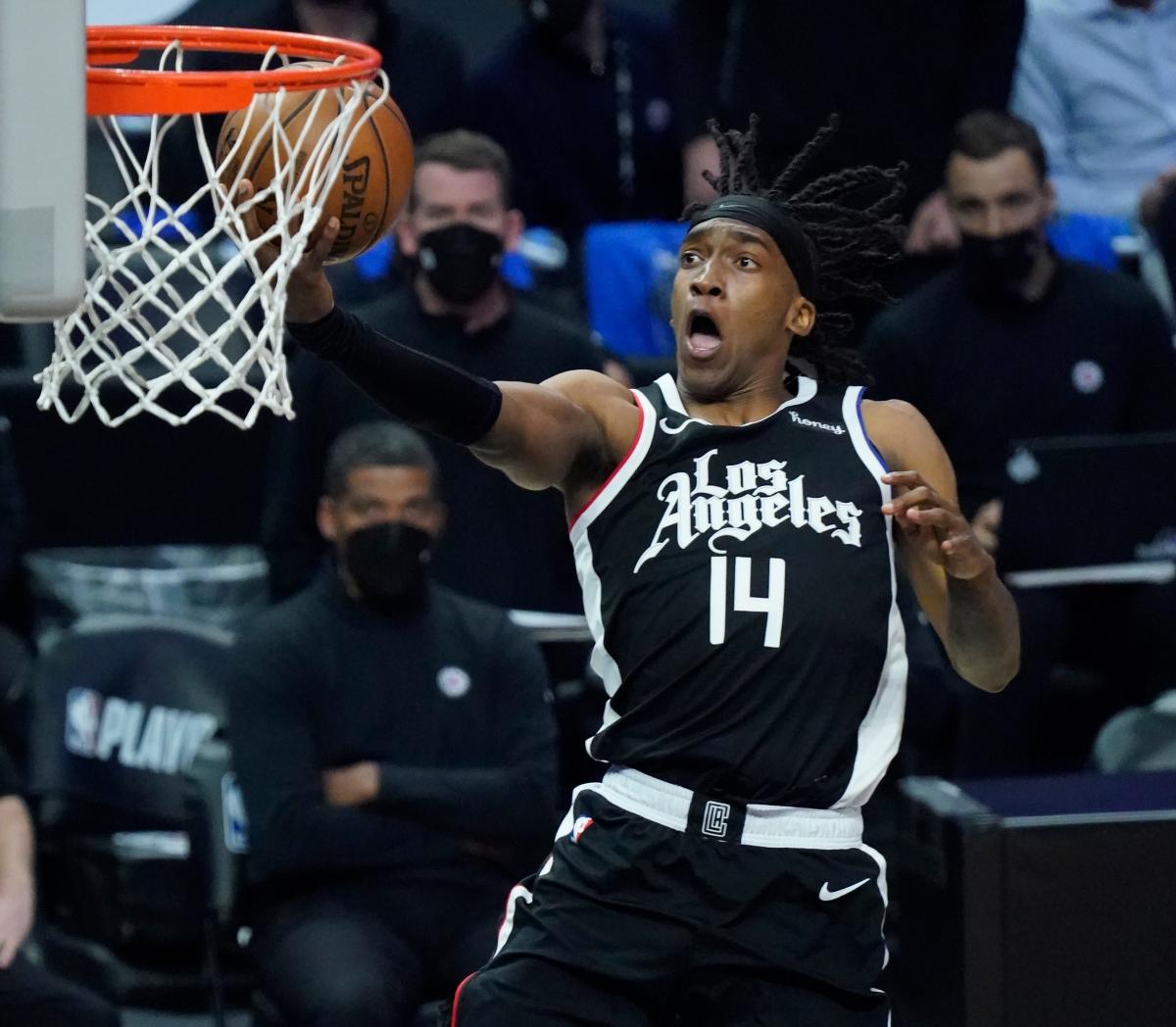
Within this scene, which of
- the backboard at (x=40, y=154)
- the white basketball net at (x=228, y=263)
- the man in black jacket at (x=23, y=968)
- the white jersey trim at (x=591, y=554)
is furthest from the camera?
the man in black jacket at (x=23, y=968)

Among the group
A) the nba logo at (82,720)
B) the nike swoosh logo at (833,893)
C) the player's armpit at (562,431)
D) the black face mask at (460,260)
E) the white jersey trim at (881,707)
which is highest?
the black face mask at (460,260)

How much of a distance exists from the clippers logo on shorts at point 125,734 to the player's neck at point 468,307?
1.25m

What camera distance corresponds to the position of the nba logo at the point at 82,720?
5.35m

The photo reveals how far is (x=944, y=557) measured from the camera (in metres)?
3.46

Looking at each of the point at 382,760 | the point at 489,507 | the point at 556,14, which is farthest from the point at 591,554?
the point at 556,14

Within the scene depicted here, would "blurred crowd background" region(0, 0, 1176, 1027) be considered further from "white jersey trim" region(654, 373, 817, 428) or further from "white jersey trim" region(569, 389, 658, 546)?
"white jersey trim" region(569, 389, 658, 546)

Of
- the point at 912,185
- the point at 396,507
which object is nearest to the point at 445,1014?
the point at 396,507

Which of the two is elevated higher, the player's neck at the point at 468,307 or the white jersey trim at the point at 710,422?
the player's neck at the point at 468,307

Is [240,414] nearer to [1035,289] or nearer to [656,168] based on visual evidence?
[656,168]

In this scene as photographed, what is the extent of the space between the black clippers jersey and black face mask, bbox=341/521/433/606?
1.44 metres

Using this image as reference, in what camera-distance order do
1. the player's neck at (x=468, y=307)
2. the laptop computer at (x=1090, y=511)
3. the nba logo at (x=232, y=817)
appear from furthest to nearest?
the player's neck at (x=468, y=307), the laptop computer at (x=1090, y=511), the nba logo at (x=232, y=817)

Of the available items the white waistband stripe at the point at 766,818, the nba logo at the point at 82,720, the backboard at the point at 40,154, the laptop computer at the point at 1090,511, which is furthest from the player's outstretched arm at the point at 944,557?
the nba logo at the point at 82,720

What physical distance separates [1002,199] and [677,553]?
2823mm

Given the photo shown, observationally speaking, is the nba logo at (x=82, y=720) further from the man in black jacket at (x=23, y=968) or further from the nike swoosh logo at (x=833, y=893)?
the nike swoosh logo at (x=833, y=893)
